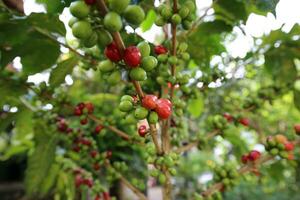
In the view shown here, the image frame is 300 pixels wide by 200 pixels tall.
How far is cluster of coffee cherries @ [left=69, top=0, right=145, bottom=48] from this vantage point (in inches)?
15.5

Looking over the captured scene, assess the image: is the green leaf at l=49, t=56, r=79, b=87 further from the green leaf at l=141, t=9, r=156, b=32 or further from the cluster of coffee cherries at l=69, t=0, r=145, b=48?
the cluster of coffee cherries at l=69, t=0, r=145, b=48

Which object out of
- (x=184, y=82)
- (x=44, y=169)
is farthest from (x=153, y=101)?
(x=44, y=169)

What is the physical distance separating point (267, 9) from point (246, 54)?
405 mm

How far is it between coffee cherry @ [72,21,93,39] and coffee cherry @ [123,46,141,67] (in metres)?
0.05

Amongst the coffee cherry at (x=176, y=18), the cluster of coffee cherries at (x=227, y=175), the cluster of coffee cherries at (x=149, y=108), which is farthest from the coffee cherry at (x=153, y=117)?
the cluster of coffee cherries at (x=227, y=175)

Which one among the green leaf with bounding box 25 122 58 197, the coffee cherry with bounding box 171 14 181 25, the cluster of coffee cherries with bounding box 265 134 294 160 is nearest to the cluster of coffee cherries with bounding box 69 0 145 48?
the coffee cherry with bounding box 171 14 181 25

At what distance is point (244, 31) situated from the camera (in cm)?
98

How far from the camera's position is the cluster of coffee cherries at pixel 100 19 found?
1.29 ft

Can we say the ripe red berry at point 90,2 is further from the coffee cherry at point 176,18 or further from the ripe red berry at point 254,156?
the ripe red berry at point 254,156

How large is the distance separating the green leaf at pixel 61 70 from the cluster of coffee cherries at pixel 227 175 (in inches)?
17.4

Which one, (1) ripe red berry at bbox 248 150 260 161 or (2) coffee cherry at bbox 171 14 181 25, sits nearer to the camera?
(2) coffee cherry at bbox 171 14 181 25

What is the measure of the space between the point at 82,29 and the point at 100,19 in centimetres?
5

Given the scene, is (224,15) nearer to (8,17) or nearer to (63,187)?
(8,17)

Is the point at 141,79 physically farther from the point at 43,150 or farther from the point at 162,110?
the point at 43,150
